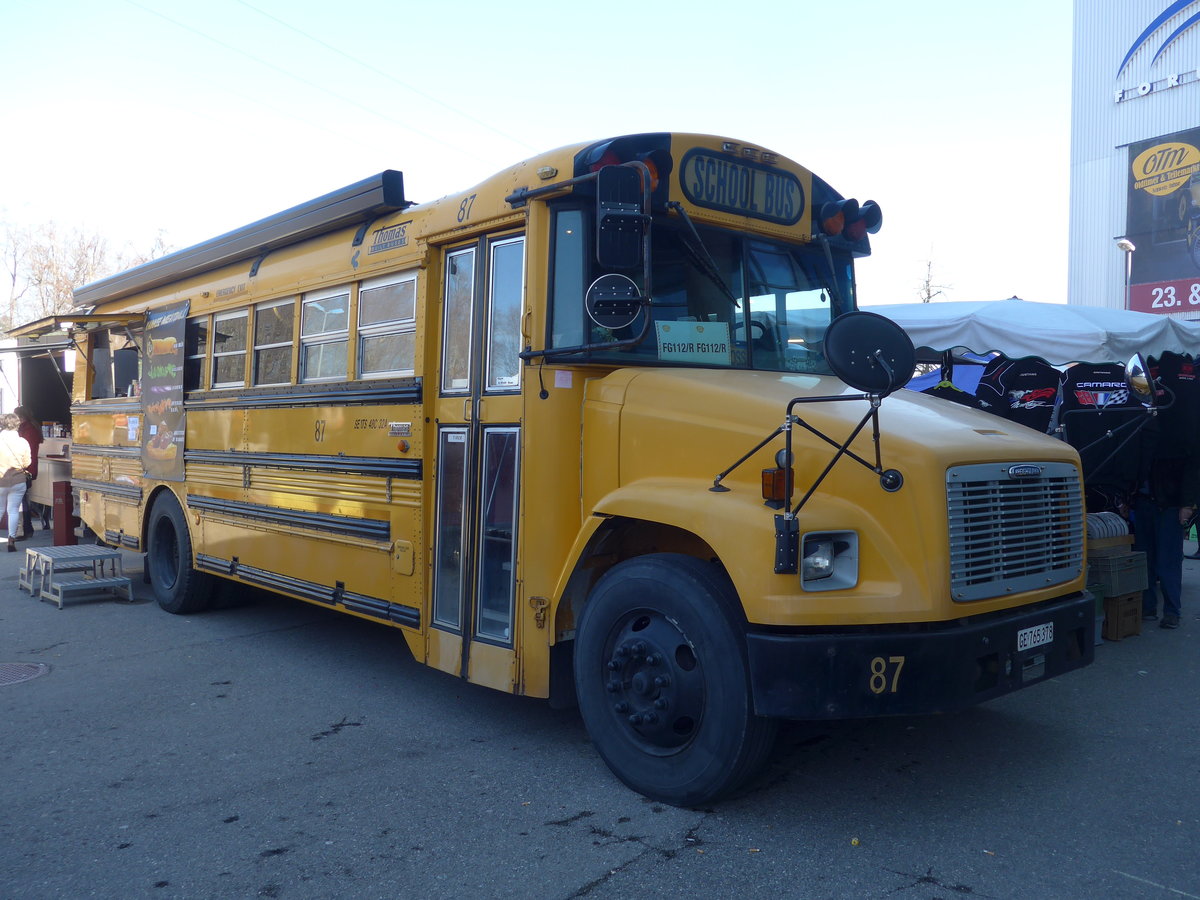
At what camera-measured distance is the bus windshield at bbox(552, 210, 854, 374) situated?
426 centimetres

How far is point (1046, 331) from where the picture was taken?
287 inches

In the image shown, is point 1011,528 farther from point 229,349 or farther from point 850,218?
point 229,349

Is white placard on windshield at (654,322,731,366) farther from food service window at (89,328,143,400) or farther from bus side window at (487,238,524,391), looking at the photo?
food service window at (89,328,143,400)

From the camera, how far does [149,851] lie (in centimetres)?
350

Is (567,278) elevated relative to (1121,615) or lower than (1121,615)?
elevated

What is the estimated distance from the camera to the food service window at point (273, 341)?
634cm

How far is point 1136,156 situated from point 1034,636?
29831 millimetres

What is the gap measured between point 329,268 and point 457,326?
1503mm

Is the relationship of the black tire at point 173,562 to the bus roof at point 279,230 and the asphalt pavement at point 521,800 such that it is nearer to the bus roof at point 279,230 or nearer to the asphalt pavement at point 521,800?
the asphalt pavement at point 521,800

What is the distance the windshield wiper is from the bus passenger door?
0.80 m

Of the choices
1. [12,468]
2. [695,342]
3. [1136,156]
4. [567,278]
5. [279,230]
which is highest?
[1136,156]

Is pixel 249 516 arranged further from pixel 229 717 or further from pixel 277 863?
pixel 277 863

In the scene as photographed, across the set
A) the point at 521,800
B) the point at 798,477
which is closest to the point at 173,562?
the point at 521,800

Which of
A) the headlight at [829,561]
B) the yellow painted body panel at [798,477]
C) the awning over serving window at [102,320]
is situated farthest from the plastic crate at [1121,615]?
the awning over serving window at [102,320]
